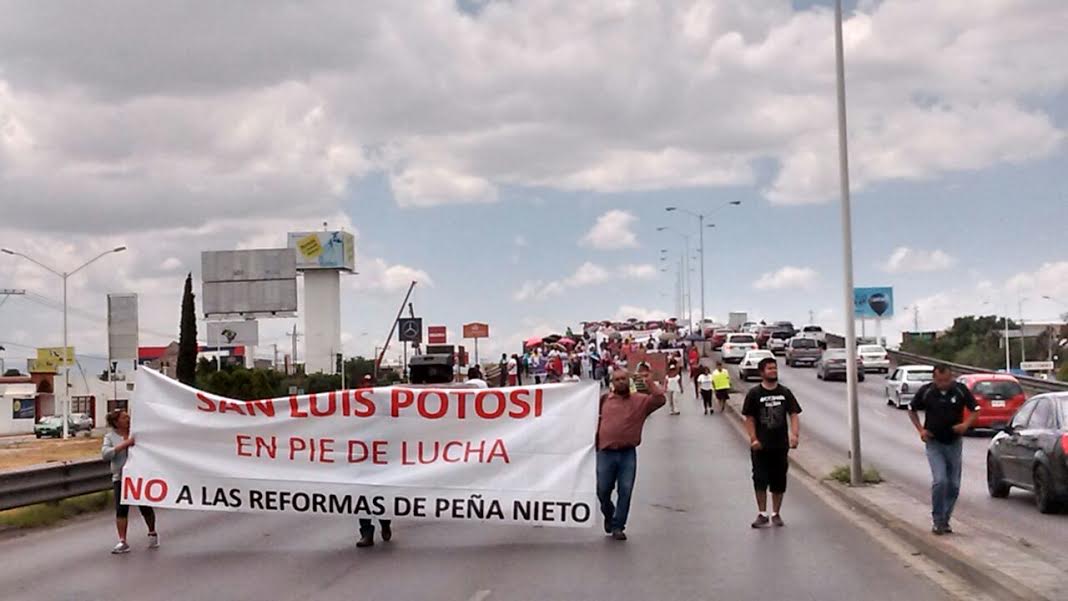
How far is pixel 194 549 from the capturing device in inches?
559

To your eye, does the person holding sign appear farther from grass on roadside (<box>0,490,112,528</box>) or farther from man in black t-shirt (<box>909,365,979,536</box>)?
man in black t-shirt (<box>909,365,979,536</box>)

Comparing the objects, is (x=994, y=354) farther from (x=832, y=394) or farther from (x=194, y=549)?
(x=194, y=549)

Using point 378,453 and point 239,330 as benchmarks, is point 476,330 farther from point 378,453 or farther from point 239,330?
point 378,453

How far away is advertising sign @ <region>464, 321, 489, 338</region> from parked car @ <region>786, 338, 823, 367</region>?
16.3 meters

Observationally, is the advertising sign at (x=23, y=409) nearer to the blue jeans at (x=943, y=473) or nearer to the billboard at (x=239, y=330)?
the billboard at (x=239, y=330)

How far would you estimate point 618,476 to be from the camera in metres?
14.1

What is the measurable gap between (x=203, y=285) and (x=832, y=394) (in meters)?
60.7

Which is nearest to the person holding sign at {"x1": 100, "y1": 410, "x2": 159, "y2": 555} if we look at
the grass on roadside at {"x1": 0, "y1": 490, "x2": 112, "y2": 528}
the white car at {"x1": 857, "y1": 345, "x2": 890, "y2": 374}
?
the grass on roadside at {"x1": 0, "y1": 490, "x2": 112, "y2": 528}

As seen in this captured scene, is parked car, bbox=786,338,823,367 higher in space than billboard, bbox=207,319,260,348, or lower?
lower

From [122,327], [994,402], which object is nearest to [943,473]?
[994,402]

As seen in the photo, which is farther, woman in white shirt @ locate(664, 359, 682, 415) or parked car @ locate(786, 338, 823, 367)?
parked car @ locate(786, 338, 823, 367)

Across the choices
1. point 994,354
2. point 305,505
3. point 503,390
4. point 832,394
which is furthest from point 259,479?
point 994,354

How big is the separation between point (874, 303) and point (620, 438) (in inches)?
3304

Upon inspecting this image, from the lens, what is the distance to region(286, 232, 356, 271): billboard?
115688 millimetres
